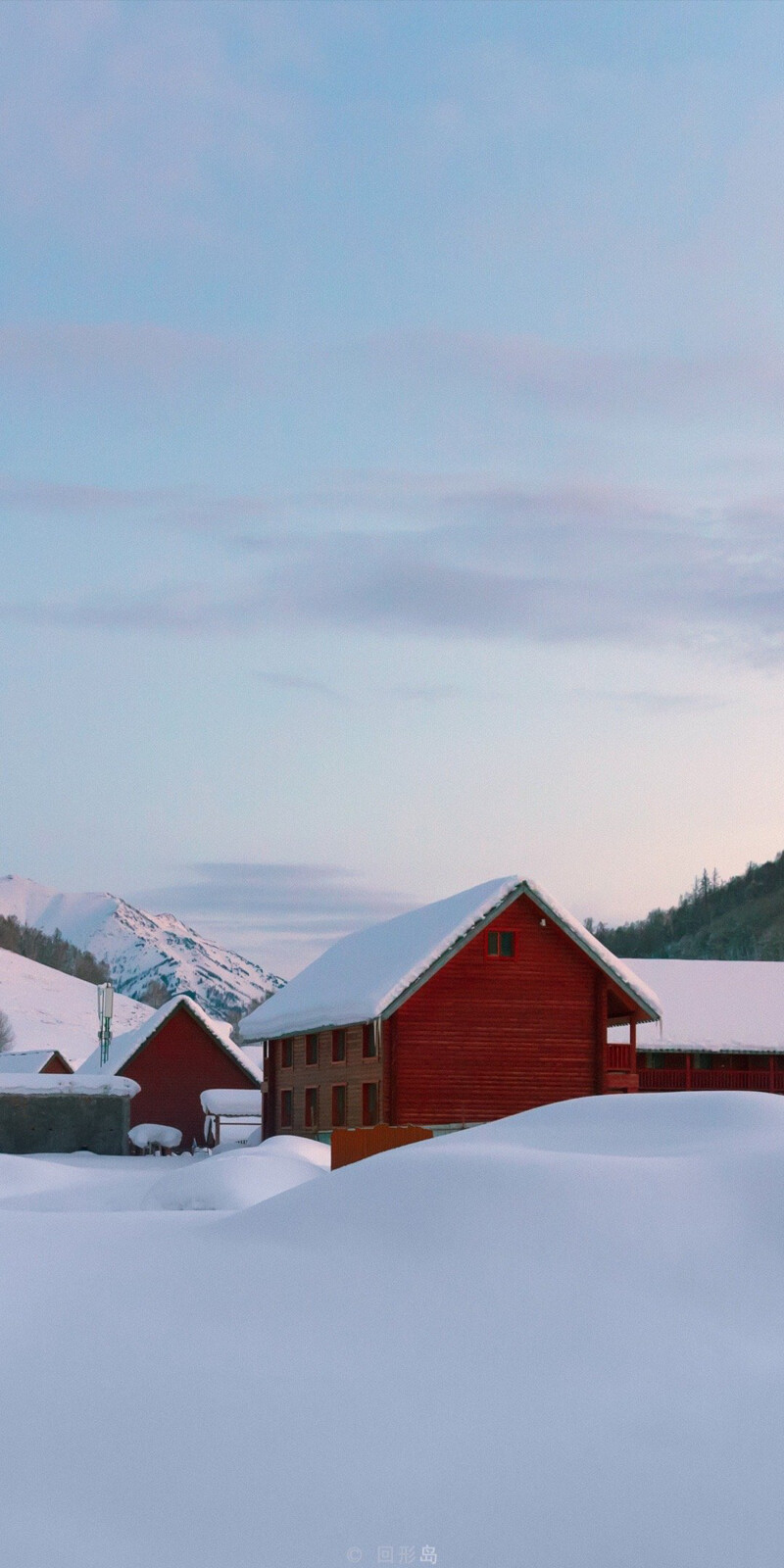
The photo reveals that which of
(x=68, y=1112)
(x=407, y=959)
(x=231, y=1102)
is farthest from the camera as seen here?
(x=231, y=1102)

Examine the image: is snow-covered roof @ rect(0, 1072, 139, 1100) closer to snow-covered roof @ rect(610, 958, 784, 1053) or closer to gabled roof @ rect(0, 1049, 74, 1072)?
snow-covered roof @ rect(610, 958, 784, 1053)

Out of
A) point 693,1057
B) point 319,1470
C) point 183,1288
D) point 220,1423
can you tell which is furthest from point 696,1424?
point 693,1057

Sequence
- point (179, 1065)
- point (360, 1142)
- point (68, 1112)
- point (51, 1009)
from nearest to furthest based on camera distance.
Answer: point (360, 1142) < point (68, 1112) < point (179, 1065) < point (51, 1009)

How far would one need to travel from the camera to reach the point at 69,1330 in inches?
334

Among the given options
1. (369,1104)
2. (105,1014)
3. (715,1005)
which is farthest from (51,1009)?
(369,1104)

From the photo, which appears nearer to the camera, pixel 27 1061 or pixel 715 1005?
pixel 715 1005

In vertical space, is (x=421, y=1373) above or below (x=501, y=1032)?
below

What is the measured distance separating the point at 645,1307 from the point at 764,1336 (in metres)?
0.63

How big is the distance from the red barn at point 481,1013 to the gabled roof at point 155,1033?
18201 millimetres

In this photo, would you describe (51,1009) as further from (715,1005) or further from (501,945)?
(501,945)

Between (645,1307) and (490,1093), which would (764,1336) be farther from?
(490,1093)

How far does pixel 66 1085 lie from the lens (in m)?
50.8

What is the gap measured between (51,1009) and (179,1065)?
109496 mm

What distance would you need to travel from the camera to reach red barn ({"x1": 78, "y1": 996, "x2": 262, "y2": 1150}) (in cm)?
5981
